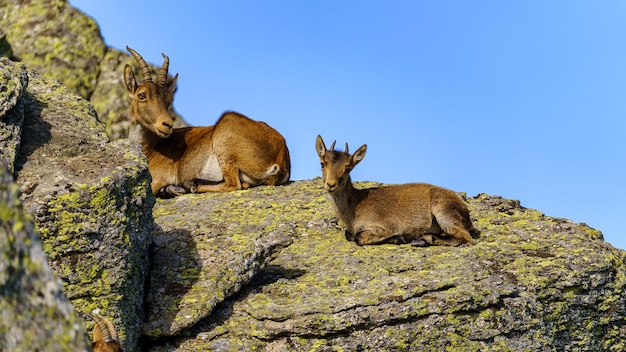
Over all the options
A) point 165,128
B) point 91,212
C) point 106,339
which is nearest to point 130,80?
point 165,128

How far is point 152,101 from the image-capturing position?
58.0ft

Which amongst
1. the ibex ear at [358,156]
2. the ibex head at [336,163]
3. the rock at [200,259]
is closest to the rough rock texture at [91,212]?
the rock at [200,259]

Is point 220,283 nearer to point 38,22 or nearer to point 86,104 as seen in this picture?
point 86,104

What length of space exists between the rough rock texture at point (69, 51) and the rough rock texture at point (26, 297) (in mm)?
22014

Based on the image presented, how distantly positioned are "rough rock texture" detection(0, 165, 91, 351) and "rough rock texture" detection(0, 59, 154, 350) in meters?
5.77

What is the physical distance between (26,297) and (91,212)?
6051 mm

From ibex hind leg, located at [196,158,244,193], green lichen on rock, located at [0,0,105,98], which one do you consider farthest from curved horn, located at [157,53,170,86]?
green lichen on rock, located at [0,0,105,98]

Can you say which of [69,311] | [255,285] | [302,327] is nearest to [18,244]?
[69,311]

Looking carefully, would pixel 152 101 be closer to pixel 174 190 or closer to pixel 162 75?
pixel 162 75

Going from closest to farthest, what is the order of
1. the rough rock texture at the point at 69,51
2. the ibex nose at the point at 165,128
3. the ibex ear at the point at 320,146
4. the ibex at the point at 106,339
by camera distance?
the ibex at the point at 106,339, the ibex ear at the point at 320,146, the ibex nose at the point at 165,128, the rough rock texture at the point at 69,51

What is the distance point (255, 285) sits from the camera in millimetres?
11625

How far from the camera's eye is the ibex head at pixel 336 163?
14.0m

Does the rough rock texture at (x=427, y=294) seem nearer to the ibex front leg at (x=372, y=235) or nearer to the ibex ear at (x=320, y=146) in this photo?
the ibex front leg at (x=372, y=235)

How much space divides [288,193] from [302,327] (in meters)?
5.66
